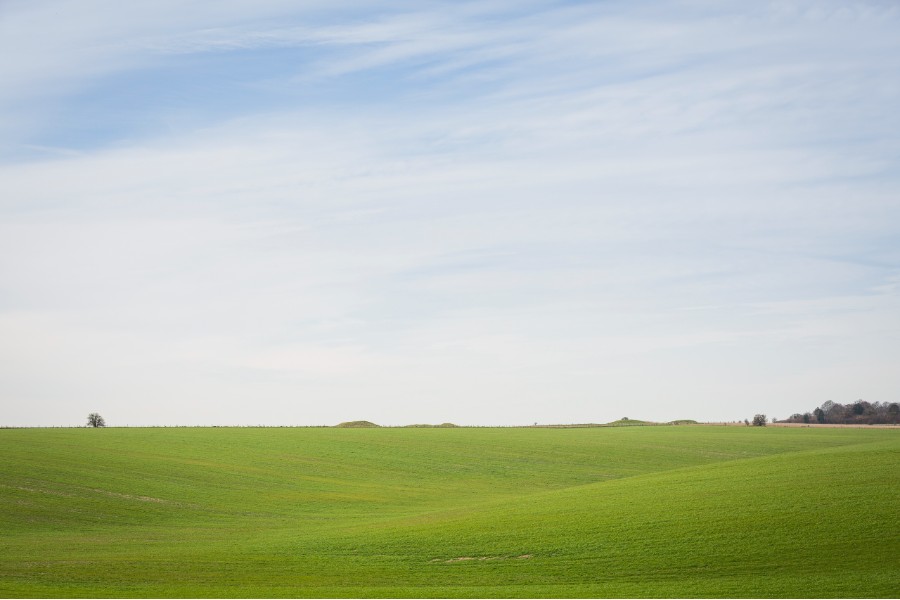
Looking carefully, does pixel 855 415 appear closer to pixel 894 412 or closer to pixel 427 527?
pixel 894 412

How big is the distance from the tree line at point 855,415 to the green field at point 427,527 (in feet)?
253

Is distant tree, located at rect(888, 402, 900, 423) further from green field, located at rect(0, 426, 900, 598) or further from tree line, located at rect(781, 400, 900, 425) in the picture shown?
green field, located at rect(0, 426, 900, 598)

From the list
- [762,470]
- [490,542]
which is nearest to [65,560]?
[490,542]

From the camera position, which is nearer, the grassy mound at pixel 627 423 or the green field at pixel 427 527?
the green field at pixel 427 527

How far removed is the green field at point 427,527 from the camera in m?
23.7

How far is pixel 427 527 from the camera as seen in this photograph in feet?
108

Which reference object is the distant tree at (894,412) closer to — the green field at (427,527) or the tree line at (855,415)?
the tree line at (855,415)

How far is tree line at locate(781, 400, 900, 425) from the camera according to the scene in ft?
397

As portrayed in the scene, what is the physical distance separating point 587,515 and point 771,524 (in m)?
7.12

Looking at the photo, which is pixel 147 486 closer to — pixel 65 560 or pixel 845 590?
pixel 65 560

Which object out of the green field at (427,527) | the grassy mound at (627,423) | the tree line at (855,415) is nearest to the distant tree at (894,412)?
the tree line at (855,415)

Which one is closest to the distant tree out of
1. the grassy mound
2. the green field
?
the grassy mound

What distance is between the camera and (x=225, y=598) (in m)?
21.8

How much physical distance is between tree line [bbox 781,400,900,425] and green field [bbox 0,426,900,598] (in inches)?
3036
